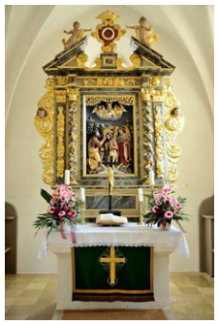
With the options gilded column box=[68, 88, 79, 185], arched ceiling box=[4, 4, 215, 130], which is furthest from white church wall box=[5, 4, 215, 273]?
gilded column box=[68, 88, 79, 185]

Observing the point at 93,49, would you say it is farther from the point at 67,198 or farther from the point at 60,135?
the point at 67,198

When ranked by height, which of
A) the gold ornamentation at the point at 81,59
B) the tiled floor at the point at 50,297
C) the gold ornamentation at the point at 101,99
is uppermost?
the gold ornamentation at the point at 81,59

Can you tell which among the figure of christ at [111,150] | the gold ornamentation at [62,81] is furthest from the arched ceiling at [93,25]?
the figure of christ at [111,150]

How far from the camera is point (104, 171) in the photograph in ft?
19.4

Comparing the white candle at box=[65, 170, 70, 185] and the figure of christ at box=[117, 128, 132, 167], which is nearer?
the white candle at box=[65, 170, 70, 185]

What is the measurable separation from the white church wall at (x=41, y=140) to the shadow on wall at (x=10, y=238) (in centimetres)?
12

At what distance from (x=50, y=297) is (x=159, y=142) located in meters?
3.32

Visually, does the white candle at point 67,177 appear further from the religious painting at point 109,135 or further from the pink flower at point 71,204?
the pink flower at point 71,204

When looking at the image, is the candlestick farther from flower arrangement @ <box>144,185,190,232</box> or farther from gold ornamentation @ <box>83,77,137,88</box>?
gold ornamentation @ <box>83,77,137,88</box>

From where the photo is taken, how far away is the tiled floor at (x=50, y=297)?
15.5 ft

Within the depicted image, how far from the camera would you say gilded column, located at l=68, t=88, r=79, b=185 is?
5805 millimetres

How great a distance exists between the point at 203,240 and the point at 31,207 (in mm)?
4121

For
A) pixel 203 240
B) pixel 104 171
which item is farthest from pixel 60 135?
pixel 203 240

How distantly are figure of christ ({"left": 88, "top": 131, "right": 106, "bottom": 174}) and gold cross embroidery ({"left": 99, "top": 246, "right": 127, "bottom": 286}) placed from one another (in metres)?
1.67
